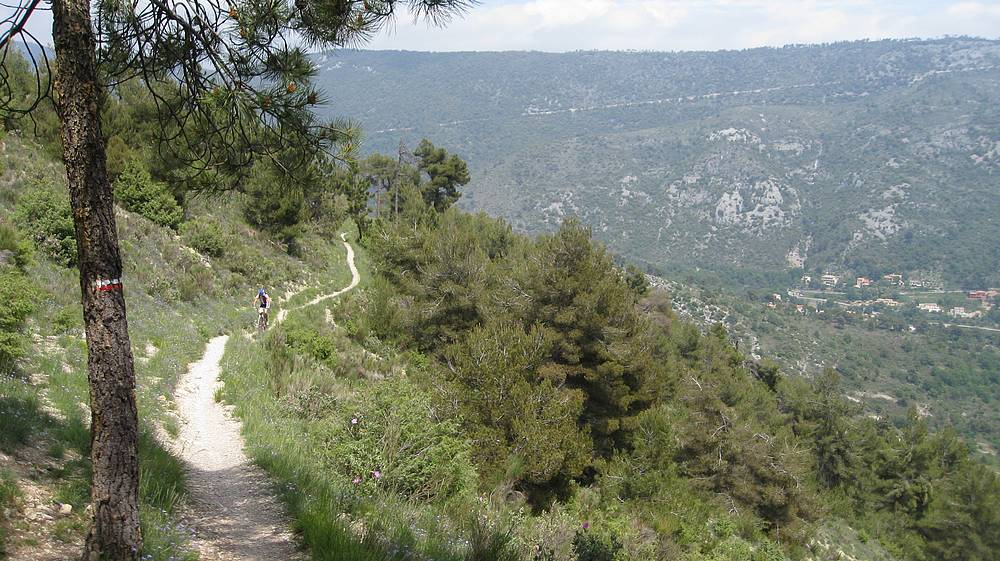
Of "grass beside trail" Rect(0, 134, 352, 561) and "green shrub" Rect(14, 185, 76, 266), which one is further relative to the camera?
"green shrub" Rect(14, 185, 76, 266)

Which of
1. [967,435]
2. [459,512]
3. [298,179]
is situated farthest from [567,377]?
[967,435]

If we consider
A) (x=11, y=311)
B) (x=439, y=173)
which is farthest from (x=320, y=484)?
(x=439, y=173)

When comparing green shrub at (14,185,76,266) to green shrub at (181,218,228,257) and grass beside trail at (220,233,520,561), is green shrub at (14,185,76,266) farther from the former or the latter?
green shrub at (181,218,228,257)

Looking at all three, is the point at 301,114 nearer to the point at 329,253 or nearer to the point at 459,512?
the point at 459,512

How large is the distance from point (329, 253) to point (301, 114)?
3343 cm

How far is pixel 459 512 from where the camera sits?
7.19 meters

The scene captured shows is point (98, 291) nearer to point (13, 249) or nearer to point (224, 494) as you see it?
point (224, 494)

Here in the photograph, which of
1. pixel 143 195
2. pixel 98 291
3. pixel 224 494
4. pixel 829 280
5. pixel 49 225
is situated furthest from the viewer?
pixel 829 280

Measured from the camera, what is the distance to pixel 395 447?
733cm

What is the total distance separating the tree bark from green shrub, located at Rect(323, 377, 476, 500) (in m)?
3.33

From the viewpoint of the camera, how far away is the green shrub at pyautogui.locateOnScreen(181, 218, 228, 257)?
2209 centimetres

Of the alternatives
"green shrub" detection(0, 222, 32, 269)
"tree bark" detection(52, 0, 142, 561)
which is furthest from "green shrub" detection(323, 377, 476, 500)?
"green shrub" detection(0, 222, 32, 269)

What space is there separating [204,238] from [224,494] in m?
18.8

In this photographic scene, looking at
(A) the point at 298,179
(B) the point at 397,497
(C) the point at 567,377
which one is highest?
(A) the point at 298,179
